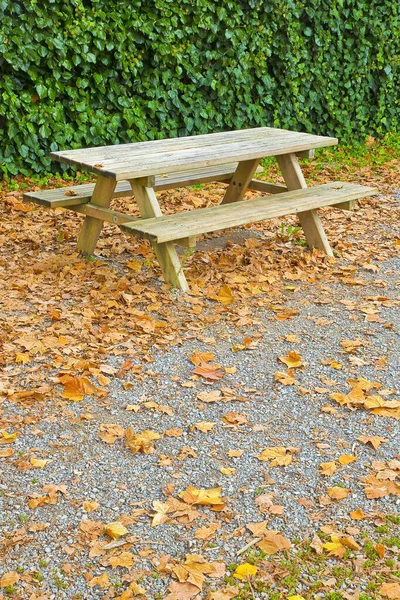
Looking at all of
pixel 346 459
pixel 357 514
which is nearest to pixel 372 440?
pixel 346 459

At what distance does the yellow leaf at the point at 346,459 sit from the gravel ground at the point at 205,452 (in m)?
0.03

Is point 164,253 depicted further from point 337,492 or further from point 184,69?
point 184,69

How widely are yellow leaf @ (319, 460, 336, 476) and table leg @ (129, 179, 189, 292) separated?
1962 millimetres

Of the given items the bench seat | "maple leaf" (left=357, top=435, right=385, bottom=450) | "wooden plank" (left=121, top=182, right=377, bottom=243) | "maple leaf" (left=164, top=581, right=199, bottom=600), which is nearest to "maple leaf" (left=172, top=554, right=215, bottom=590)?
"maple leaf" (left=164, top=581, right=199, bottom=600)

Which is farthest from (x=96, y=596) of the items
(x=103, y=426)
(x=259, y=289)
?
(x=259, y=289)

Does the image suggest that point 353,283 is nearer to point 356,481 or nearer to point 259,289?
point 259,289

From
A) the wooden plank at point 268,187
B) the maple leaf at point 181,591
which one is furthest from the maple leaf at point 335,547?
the wooden plank at point 268,187

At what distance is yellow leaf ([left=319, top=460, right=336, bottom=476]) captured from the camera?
129 inches

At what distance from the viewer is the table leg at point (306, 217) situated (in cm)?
593

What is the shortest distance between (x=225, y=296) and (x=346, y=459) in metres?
1.90

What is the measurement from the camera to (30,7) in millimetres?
6992

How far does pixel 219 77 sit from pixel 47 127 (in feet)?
6.40

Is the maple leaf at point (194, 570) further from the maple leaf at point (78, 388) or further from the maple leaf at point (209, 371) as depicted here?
the maple leaf at point (209, 371)

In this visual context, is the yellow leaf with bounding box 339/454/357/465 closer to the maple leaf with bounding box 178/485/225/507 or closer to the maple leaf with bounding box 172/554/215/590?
the maple leaf with bounding box 178/485/225/507
